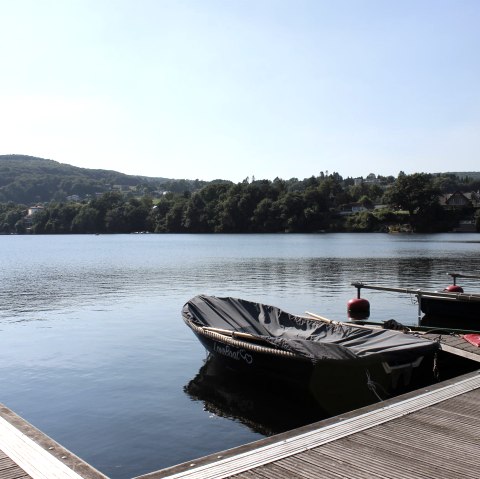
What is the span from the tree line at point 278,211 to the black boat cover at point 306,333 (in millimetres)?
130476

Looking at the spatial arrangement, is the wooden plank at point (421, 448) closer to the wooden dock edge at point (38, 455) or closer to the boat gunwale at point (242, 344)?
the wooden dock edge at point (38, 455)

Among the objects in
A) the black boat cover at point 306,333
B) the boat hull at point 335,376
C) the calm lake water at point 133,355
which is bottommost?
the calm lake water at point 133,355

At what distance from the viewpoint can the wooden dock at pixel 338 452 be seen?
641 centimetres

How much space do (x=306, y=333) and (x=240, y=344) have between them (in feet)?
7.51

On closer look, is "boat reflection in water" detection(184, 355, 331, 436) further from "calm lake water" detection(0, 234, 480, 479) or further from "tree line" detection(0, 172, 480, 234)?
"tree line" detection(0, 172, 480, 234)

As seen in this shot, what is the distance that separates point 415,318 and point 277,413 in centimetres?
1441

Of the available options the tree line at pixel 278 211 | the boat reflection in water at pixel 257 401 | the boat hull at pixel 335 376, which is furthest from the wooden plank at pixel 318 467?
the tree line at pixel 278 211

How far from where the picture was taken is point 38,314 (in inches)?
1070

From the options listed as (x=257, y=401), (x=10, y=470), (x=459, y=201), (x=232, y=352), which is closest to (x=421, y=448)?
(x=10, y=470)


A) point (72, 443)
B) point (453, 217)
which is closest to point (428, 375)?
point (72, 443)

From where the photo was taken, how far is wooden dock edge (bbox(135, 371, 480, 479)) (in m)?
6.45

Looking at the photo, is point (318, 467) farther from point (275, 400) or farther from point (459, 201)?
point (459, 201)

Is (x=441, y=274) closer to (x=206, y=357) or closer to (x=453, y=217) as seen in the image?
(x=206, y=357)

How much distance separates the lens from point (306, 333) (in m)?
14.9
